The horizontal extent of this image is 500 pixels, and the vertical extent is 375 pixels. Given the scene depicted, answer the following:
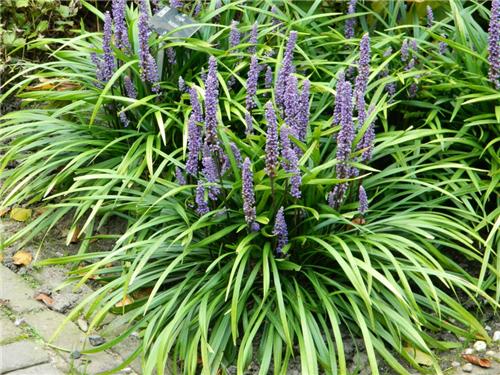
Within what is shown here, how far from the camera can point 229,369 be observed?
11.2ft

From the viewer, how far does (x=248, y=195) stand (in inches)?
130

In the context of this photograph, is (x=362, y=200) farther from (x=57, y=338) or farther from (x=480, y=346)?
(x=57, y=338)

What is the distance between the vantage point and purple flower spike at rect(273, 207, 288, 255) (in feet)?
11.1

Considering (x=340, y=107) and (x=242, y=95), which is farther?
(x=242, y=95)

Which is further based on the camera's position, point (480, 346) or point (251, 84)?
point (251, 84)

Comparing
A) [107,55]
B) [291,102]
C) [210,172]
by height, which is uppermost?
[107,55]

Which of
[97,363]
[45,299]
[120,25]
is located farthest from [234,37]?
[97,363]

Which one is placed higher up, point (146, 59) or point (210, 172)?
point (146, 59)

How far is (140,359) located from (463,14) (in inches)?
106

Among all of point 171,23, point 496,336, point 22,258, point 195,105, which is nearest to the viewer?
point 195,105

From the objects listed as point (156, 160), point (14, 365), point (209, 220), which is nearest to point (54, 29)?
point (156, 160)

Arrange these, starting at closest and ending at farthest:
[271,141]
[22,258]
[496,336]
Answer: [271,141]
[496,336]
[22,258]

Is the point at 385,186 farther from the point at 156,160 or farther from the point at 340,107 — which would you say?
the point at 156,160

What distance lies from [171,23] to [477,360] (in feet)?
8.06
